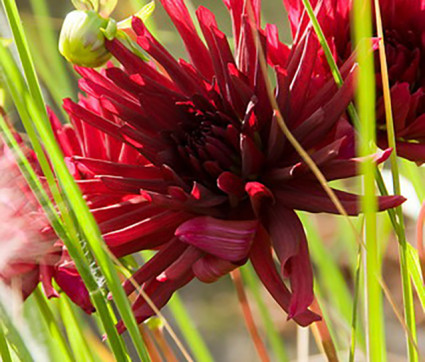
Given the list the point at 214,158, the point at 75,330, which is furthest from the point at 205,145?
the point at 75,330

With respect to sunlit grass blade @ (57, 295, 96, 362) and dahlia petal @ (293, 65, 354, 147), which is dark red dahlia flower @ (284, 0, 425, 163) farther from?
sunlit grass blade @ (57, 295, 96, 362)

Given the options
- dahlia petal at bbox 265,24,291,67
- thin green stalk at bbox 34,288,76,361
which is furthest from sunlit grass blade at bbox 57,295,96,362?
dahlia petal at bbox 265,24,291,67

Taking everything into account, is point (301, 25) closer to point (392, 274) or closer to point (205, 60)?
point (205, 60)

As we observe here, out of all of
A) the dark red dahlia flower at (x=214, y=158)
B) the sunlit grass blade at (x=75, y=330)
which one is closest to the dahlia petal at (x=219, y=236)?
the dark red dahlia flower at (x=214, y=158)

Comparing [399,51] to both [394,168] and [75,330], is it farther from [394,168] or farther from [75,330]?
[75,330]

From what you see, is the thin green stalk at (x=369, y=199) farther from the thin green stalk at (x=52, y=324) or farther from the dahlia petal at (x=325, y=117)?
the thin green stalk at (x=52, y=324)

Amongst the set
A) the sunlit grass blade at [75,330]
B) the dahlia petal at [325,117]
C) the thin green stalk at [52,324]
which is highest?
the dahlia petal at [325,117]
